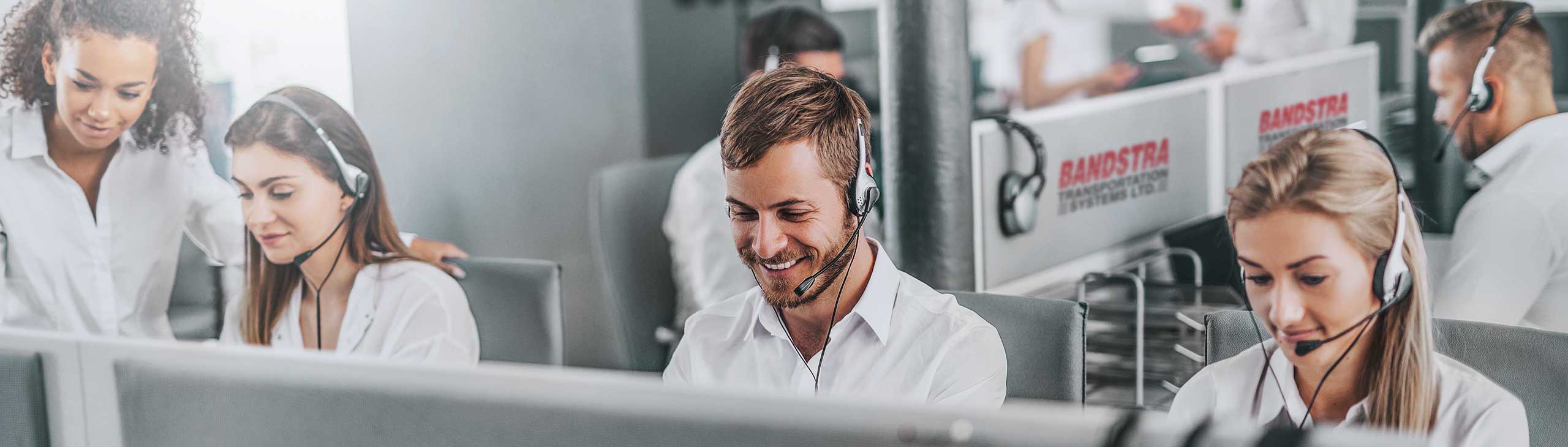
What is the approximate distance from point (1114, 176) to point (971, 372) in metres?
1.10

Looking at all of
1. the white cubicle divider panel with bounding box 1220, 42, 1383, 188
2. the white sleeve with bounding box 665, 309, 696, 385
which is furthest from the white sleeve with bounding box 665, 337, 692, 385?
the white cubicle divider panel with bounding box 1220, 42, 1383, 188

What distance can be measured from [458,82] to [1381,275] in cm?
153

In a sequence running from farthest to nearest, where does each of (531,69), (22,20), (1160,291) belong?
(531,69)
(1160,291)
(22,20)

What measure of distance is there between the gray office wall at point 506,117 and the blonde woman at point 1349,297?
125 centimetres

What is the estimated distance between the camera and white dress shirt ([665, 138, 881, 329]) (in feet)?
8.60

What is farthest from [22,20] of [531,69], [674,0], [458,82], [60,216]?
[674,0]

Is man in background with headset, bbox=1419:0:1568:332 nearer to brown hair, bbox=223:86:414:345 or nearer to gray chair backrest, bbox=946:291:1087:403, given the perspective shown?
gray chair backrest, bbox=946:291:1087:403

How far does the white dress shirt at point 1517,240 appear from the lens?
161 cm

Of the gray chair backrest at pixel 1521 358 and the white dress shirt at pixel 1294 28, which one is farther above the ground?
the white dress shirt at pixel 1294 28

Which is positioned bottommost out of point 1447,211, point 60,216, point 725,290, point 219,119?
point 725,290

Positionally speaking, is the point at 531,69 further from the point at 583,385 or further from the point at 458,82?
the point at 583,385

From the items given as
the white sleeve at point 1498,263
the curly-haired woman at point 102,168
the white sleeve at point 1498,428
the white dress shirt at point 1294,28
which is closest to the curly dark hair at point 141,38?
the curly-haired woman at point 102,168

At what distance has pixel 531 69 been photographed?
2623 millimetres

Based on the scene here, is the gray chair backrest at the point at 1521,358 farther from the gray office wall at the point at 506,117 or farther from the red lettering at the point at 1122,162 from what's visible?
the gray office wall at the point at 506,117
